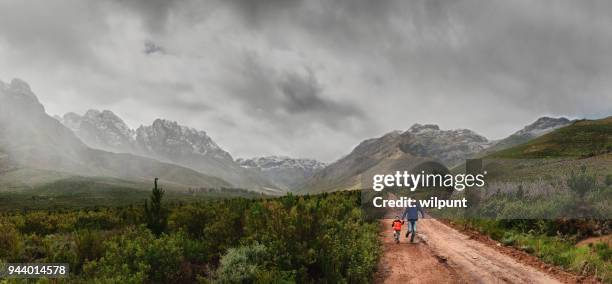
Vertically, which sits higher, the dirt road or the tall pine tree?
the tall pine tree

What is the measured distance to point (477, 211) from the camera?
85.5 ft

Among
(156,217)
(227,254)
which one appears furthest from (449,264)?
(156,217)

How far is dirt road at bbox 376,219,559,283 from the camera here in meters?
12.8

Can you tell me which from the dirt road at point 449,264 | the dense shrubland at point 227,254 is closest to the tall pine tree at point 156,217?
the dense shrubland at point 227,254

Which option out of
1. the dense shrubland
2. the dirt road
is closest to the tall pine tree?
the dense shrubland

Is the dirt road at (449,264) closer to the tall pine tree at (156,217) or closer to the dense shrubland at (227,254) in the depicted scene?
the dense shrubland at (227,254)

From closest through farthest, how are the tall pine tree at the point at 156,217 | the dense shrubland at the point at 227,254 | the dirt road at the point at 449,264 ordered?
the dense shrubland at the point at 227,254
the dirt road at the point at 449,264
the tall pine tree at the point at 156,217

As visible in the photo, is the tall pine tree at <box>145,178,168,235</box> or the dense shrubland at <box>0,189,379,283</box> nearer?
the dense shrubland at <box>0,189,379,283</box>

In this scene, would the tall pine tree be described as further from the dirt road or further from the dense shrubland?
the dirt road

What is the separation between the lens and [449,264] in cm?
1467

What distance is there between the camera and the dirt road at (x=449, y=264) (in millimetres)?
12820

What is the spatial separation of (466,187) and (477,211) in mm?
6886

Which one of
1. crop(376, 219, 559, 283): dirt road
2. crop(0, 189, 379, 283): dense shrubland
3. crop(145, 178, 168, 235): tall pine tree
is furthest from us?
crop(145, 178, 168, 235): tall pine tree

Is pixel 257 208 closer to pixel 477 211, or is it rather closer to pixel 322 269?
pixel 322 269
